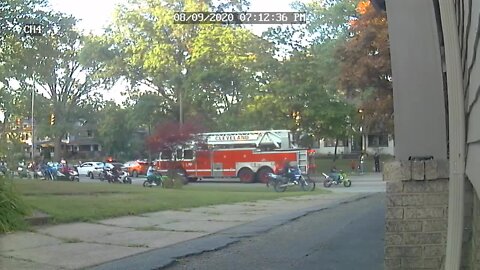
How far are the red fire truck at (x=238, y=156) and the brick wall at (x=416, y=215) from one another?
4059 mm

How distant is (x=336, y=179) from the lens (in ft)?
34.4

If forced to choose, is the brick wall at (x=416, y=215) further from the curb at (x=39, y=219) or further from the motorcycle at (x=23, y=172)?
the curb at (x=39, y=219)

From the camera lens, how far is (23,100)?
31.7ft

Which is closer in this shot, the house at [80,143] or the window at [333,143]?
the house at [80,143]

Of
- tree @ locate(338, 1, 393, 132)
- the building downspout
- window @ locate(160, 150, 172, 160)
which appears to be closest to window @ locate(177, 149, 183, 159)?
window @ locate(160, 150, 172, 160)

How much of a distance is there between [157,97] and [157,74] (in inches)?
14.8

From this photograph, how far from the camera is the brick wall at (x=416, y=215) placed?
5.14 meters

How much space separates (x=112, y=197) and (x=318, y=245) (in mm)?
4102

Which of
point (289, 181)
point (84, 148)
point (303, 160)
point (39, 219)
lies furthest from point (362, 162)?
point (39, 219)

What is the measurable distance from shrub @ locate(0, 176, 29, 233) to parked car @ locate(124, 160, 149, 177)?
77.4 inches

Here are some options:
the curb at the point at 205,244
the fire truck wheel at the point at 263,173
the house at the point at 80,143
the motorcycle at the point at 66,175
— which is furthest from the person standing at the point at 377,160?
the motorcycle at the point at 66,175

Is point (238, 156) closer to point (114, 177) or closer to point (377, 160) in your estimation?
point (114, 177)

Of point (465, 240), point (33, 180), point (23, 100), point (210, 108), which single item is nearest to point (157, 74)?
point (210, 108)

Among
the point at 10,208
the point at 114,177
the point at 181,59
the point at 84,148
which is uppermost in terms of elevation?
the point at 181,59
